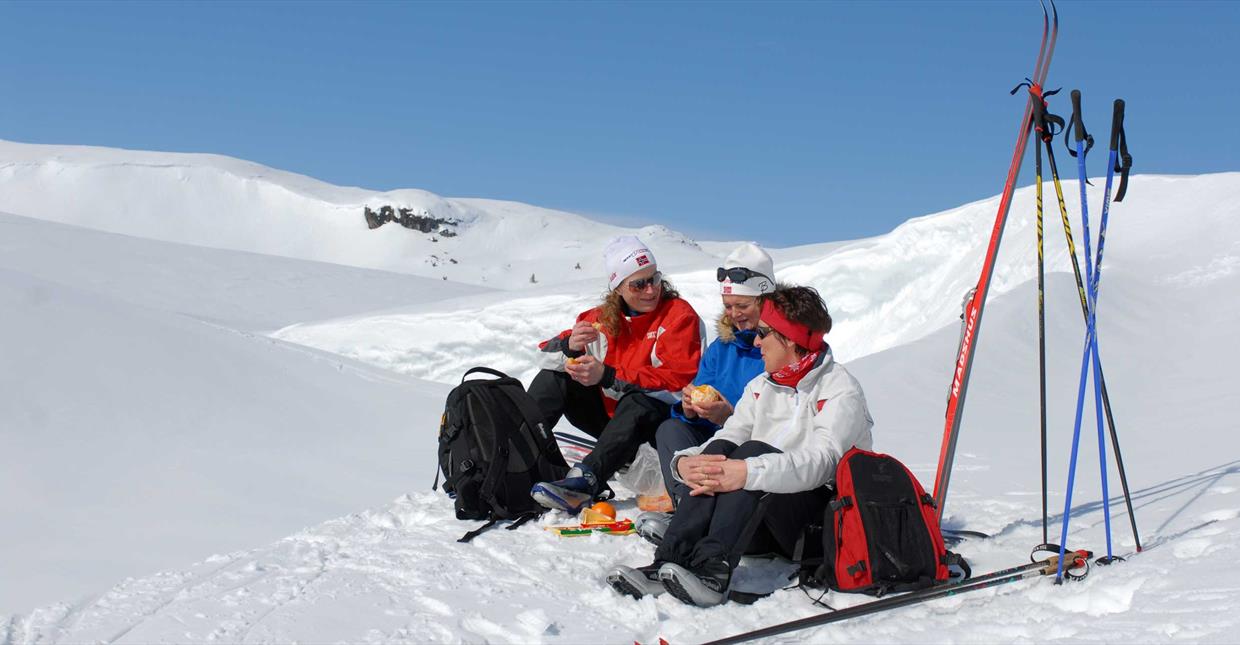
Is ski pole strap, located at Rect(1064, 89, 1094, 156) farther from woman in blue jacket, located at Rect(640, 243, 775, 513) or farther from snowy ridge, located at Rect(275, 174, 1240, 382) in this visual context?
snowy ridge, located at Rect(275, 174, 1240, 382)

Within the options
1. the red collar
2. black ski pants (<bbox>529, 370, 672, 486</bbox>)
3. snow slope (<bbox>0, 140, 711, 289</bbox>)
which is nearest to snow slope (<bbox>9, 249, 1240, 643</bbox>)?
black ski pants (<bbox>529, 370, 672, 486</bbox>)

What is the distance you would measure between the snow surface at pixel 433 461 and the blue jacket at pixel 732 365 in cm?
66

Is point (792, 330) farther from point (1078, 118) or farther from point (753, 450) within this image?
point (1078, 118)

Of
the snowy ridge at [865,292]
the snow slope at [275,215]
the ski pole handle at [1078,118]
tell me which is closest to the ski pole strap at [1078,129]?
the ski pole handle at [1078,118]

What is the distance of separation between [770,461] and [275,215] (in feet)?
195

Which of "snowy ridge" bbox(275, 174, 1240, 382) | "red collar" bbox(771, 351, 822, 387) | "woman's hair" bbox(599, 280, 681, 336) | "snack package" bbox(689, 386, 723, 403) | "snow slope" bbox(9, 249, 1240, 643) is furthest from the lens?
"snowy ridge" bbox(275, 174, 1240, 382)

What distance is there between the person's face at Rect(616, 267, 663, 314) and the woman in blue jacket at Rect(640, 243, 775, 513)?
0.40m

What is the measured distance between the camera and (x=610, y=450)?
4094mm

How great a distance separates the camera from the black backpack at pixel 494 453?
412 centimetres

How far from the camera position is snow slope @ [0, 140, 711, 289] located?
53.7 meters

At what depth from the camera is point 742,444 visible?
3156mm

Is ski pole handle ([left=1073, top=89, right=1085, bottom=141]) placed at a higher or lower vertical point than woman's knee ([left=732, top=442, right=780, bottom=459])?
higher

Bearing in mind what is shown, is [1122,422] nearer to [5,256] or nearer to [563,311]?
[563,311]

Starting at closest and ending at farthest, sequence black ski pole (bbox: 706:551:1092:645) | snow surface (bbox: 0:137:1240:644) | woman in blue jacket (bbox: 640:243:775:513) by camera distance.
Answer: black ski pole (bbox: 706:551:1092:645)
snow surface (bbox: 0:137:1240:644)
woman in blue jacket (bbox: 640:243:775:513)
